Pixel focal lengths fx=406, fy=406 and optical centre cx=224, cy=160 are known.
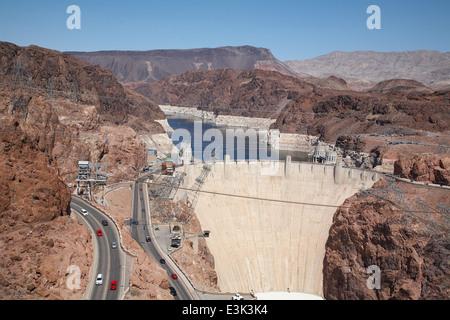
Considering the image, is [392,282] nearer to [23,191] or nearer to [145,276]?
[145,276]

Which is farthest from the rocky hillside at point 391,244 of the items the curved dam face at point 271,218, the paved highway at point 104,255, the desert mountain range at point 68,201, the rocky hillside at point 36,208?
the rocky hillside at point 36,208

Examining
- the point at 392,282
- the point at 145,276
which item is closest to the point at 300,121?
the point at 392,282

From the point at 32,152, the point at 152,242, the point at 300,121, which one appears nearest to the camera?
the point at 32,152

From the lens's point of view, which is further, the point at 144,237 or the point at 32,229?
the point at 144,237

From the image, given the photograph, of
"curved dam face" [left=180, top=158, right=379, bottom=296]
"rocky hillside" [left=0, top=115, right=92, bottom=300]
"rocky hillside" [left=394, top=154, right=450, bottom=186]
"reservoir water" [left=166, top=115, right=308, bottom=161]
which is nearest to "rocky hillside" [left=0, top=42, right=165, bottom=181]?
"rocky hillside" [left=0, top=115, right=92, bottom=300]

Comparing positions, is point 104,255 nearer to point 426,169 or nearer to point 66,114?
point 66,114

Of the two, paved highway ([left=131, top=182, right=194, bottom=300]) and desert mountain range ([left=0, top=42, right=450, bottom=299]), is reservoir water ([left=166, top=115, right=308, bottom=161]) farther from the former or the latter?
paved highway ([left=131, top=182, right=194, bottom=300])

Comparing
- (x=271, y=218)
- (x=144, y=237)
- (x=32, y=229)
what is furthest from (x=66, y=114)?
(x=32, y=229)

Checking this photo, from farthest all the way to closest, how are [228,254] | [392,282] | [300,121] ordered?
[300,121], [228,254], [392,282]
